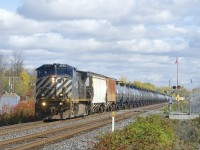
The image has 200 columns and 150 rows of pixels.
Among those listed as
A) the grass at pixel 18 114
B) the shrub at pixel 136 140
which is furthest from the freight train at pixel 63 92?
the shrub at pixel 136 140

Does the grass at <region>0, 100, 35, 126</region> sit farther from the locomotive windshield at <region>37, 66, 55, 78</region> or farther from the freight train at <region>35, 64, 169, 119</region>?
the locomotive windshield at <region>37, 66, 55, 78</region>

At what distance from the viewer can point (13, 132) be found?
19422 millimetres

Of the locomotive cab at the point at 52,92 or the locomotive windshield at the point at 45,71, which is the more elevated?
the locomotive windshield at the point at 45,71

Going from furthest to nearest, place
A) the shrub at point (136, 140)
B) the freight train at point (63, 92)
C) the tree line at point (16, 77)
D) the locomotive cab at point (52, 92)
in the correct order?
the tree line at point (16, 77) → the freight train at point (63, 92) → the locomotive cab at point (52, 92) → the shrub at point (136, 140)

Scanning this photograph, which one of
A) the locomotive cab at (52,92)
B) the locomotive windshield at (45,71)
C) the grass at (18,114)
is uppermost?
the locomotive windshield at (45,71)

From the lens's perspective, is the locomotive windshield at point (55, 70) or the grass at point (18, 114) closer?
the grass at point (18, 114)

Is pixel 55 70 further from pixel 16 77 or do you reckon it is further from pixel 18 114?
pixel 16 77

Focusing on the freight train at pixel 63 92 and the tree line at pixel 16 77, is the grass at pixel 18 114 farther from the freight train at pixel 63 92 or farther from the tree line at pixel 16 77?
the tree line at pixel 16 77

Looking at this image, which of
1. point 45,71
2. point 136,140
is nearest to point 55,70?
point 45,71

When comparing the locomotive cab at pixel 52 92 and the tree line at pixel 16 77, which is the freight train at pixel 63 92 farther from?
the tree line at pixel 16 77

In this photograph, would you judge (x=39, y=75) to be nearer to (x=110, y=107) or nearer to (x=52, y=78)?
(x=52, y=78)

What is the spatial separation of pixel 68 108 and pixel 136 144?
1605 centimetres

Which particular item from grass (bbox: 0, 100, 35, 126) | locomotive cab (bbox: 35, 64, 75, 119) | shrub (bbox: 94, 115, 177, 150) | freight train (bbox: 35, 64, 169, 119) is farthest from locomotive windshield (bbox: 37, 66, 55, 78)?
shrub (bbox: 94, 115, 177, 150)

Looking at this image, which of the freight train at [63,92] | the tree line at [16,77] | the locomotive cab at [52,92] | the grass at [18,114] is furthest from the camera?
the tree line at [16,77]
